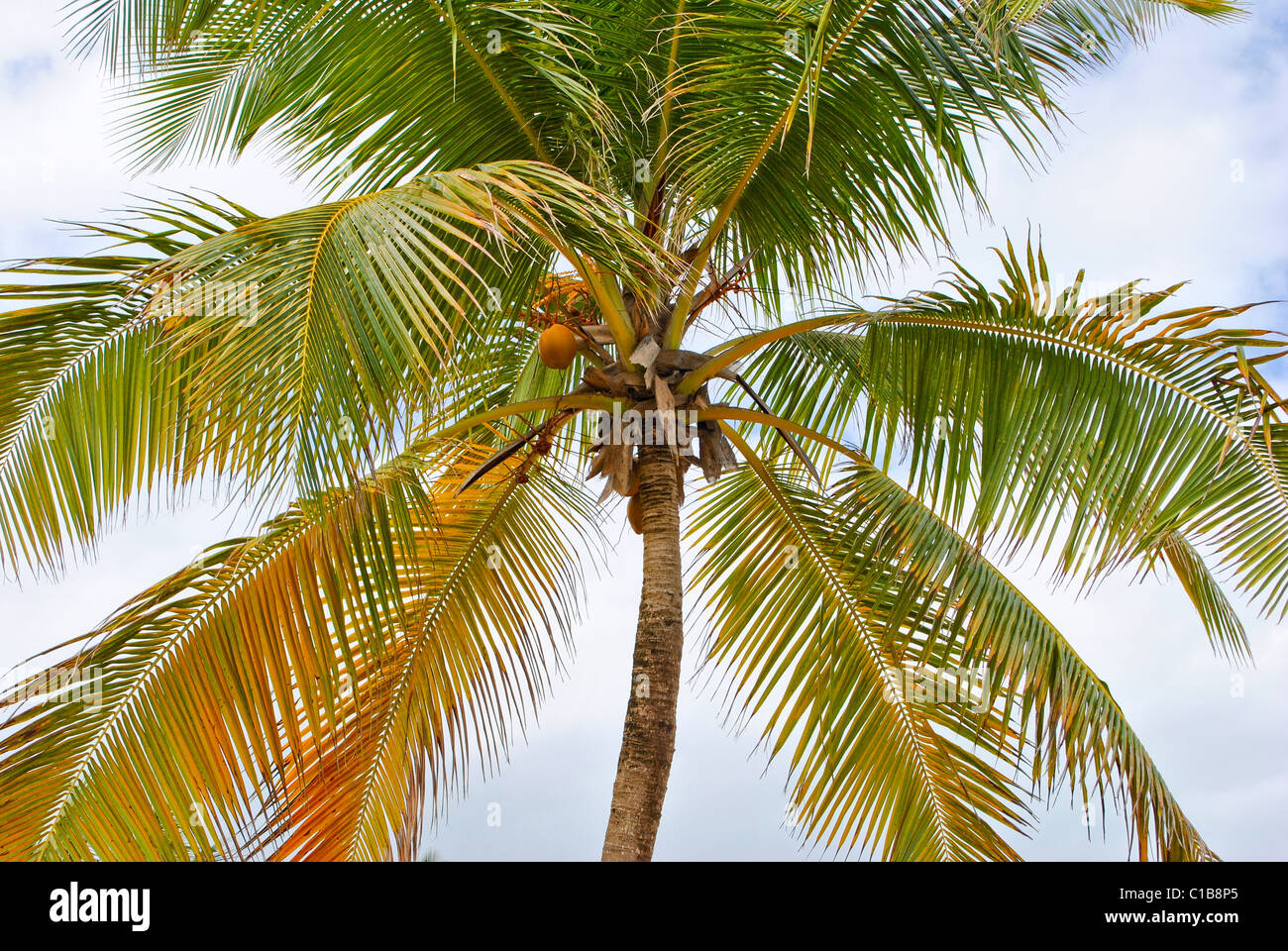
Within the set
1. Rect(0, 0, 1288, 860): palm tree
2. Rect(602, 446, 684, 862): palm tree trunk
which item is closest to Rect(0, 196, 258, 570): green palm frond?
Rect(0, 0, 1288, 860): palm tree

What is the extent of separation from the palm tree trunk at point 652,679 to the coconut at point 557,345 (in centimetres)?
67

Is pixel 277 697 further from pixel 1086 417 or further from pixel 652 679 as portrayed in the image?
pixel 1086 417

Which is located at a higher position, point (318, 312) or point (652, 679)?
point (318, 312)

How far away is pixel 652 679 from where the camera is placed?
14.8 ft

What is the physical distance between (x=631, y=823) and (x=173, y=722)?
1787mm

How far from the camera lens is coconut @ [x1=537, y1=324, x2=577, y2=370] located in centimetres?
444

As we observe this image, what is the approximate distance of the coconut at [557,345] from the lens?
4441 millimetres

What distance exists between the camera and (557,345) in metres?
4.45

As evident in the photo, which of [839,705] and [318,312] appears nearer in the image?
[318,312]

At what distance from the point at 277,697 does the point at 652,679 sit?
1.50 meters

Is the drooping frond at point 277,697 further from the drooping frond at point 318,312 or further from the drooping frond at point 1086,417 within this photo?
the drooping frond at point 1086,417

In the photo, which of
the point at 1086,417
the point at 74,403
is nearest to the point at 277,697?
the point at 74,403
